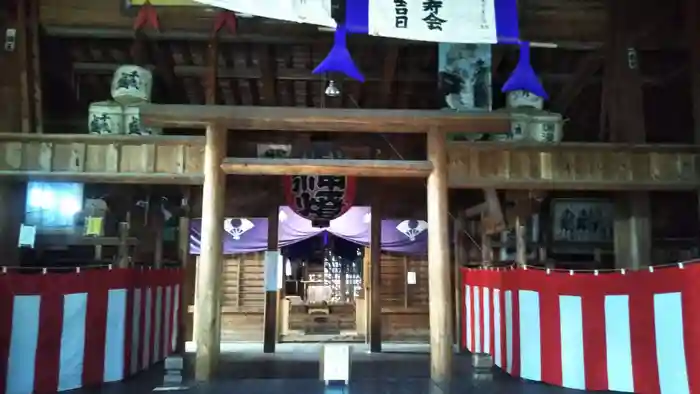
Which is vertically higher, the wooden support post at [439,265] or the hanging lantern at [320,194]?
the hanging lantern at [320,194]

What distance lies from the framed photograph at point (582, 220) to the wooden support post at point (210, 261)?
522cm

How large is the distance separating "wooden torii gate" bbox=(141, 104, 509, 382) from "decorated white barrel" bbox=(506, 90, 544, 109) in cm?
134

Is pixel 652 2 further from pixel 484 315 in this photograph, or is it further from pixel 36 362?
pixel 36 362

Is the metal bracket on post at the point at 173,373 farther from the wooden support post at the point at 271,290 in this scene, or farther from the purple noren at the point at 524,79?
the purple noren at the point at 524,79

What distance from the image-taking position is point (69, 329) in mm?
6316

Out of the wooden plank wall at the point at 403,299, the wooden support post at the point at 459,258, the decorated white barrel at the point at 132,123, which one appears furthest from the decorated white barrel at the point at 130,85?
the wooden plank wall at the point at 403,299

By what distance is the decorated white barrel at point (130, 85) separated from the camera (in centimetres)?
818

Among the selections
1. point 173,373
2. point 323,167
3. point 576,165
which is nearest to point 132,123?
point 323,167

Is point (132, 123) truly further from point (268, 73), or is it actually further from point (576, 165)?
point (576, 165)

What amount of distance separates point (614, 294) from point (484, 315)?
314 centimetres

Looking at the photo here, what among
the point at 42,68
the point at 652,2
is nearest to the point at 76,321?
the point at 42,68

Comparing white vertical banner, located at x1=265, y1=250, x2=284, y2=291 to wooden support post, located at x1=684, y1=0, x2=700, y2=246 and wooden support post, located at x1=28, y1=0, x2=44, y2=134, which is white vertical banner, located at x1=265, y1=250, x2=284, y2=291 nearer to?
wooden support post, located at x1=28, y1=0, x2=44, y2=134

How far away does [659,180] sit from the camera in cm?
786

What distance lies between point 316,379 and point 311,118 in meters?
3.10
